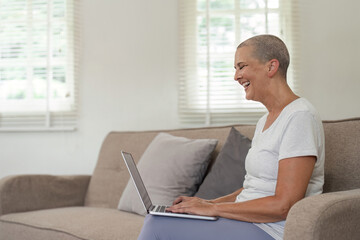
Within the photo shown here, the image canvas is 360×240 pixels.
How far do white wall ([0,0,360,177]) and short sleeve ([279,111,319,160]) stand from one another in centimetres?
189

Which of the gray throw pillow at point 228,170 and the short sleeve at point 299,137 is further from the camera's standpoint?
the gray throw pillow at point 228,170

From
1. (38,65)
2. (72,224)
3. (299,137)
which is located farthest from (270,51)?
(38,65)

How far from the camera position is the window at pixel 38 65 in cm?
369

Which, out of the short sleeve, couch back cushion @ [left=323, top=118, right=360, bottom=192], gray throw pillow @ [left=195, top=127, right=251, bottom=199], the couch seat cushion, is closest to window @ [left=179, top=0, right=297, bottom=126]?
A: gray throw pillow @ [left=195, top=127, right=251, bottom=199]

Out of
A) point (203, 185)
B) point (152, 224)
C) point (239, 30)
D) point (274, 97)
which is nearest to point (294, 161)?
point (274, 97)

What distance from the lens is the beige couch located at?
1.29 meters

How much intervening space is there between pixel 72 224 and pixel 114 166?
2.43 feet

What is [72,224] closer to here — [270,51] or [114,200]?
[114,200]

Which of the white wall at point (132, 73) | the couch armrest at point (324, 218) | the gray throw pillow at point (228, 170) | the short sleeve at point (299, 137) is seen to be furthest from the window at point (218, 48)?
the couch armrest at point (324, 218)

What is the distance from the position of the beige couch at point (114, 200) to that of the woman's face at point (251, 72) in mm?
431

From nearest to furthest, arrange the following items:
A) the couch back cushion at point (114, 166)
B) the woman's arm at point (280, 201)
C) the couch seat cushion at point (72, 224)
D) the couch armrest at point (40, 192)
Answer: the woman's arm at point (280, 201) < the couch seat cushion at point (72, 224) < the couch armrest at point (40, 192) < the couch back cushion at point (114, 166)

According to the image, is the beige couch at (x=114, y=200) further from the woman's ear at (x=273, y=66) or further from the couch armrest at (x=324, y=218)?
the woman's ear at (x=273, y=66)

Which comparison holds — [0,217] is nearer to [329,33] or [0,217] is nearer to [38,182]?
[38,182]

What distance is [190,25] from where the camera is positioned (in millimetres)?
3492
